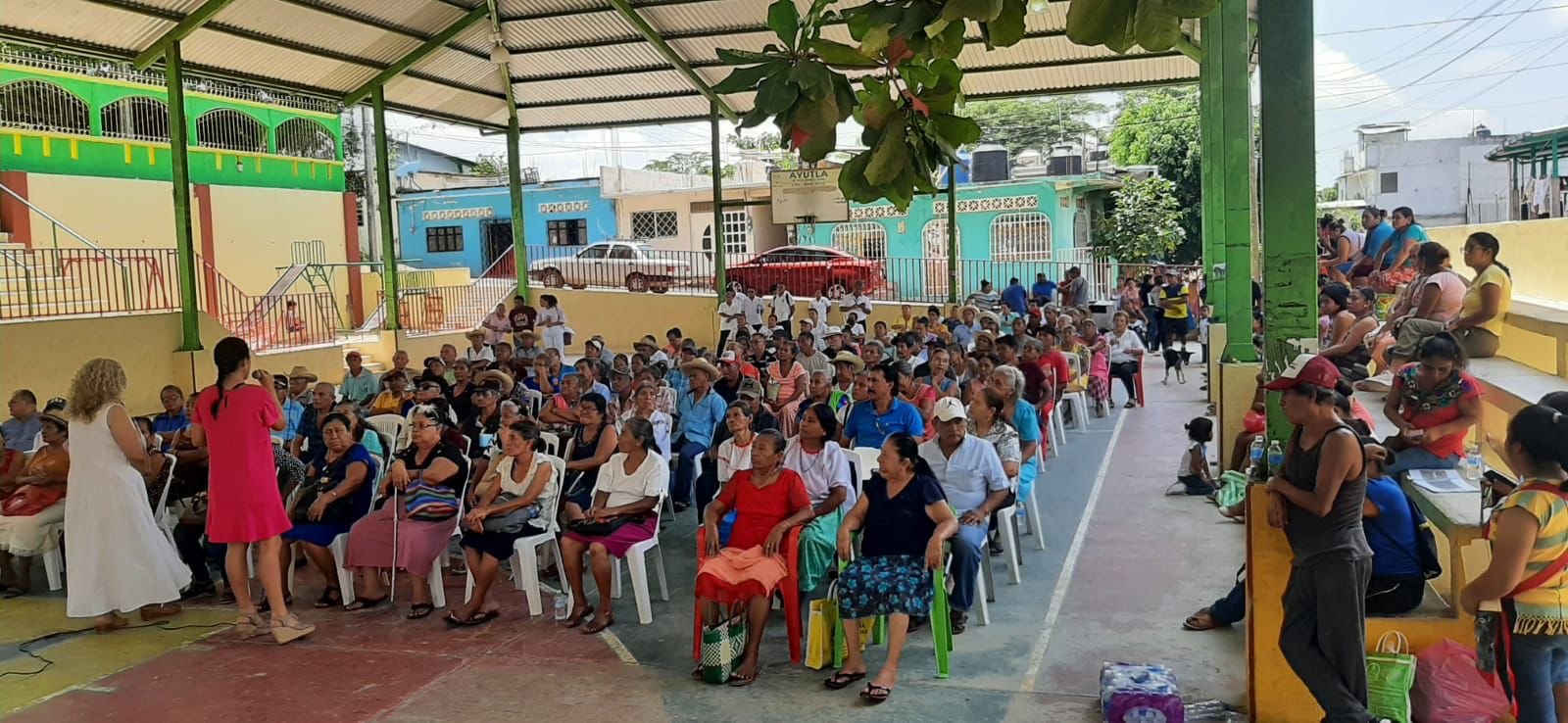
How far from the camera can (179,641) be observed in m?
5.66

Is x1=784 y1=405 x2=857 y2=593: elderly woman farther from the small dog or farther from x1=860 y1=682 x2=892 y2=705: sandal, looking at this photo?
the small dog

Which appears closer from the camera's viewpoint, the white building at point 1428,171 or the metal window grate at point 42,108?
the metal window grate at point 42,108

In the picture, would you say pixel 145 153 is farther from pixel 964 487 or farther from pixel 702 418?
pixel 964 487

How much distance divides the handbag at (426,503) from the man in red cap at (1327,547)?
13.4 ft

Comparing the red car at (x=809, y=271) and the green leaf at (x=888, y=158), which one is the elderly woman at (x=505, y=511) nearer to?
the green leaf at (x=888, y=158)

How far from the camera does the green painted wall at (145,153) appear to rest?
1741cm

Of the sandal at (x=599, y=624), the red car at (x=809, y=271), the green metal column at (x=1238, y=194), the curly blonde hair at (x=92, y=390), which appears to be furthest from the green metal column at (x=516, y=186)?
the sandal at (x=599, y=624)

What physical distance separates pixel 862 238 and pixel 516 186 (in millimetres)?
12557

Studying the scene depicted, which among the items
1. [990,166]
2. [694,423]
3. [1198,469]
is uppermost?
[990,166]

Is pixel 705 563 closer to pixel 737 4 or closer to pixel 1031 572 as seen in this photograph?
pixel 1031 572

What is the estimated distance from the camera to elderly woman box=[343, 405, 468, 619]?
5.90m

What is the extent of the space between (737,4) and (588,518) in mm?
9642

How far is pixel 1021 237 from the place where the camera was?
25.8 m

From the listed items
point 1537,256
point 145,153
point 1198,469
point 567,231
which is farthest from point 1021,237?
point 1198,469
